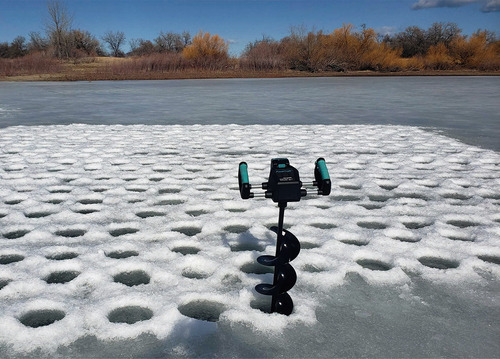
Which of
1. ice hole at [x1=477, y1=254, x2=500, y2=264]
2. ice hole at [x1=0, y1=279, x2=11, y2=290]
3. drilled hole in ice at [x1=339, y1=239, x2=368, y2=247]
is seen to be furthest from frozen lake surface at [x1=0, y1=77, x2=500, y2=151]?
ice hole at [x1=0, y1=279, x2=11, y2=290]

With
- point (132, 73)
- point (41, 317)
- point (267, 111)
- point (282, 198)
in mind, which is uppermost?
point (132, 73)

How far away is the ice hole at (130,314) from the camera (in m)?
1.96

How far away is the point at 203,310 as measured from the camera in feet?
6.72

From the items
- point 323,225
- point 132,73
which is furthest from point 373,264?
point 132,73

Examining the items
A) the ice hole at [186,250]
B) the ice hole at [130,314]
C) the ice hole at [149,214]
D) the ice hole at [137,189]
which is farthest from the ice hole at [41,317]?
the ice hole at [137,189]

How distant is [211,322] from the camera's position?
192 centimetres

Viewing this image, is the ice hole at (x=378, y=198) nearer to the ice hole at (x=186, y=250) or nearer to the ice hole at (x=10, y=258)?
the ice hole at (x=186, y=250)

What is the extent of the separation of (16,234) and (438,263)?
2870 mm

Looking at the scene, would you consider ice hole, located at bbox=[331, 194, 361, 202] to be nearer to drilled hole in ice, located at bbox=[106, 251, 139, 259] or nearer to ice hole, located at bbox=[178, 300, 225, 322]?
drilled hole in ice, located at bbox=[106, 251, 139, 259]

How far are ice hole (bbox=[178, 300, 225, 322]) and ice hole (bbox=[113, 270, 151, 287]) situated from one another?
1.22 feet

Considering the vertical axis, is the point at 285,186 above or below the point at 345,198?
above

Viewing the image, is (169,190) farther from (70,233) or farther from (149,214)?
(70,233)

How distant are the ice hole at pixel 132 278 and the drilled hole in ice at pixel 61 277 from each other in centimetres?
25

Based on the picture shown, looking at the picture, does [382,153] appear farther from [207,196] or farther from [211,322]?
[211,322]
